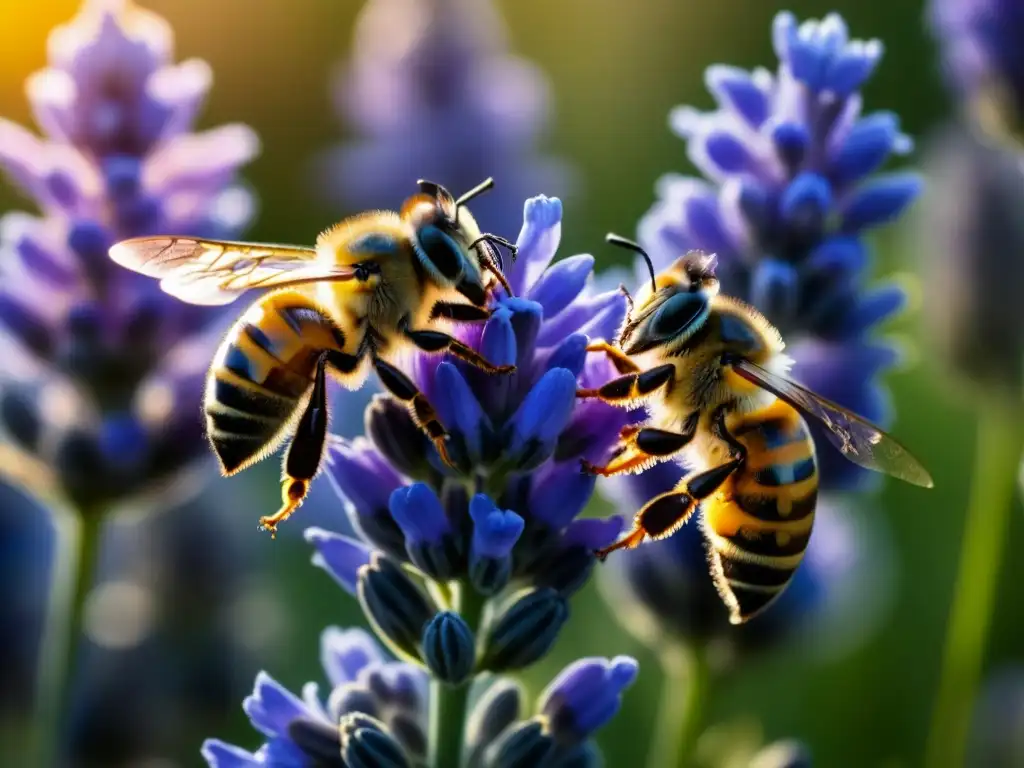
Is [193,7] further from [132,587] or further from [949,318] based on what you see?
[949,318]

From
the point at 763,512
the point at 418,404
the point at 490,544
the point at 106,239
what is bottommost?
the point at 490,544

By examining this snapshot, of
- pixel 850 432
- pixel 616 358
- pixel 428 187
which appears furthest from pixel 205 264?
pixel 850 432

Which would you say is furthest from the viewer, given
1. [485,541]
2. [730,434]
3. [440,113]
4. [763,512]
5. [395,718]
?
[440,113]

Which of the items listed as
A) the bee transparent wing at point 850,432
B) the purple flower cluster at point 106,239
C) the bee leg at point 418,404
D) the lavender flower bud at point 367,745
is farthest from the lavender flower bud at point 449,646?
the purple flower cluster at point 106,239

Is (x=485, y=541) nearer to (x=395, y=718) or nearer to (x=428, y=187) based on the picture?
(x=395, y=718)

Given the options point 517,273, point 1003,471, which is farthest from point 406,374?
point 1003,471

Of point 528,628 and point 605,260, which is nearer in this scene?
point 528,628

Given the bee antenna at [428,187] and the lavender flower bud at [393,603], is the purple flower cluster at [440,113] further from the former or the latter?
the lavender flower bud at [393,603]
